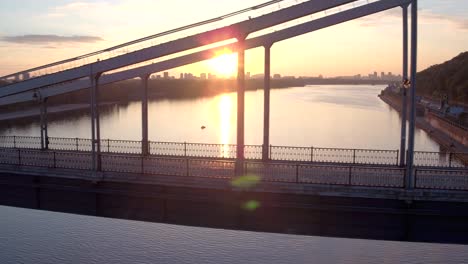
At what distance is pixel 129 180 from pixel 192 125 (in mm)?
46260

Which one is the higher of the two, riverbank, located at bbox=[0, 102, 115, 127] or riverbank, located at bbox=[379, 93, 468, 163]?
riverbank, located at bbox=[0, 102, 115, 127]

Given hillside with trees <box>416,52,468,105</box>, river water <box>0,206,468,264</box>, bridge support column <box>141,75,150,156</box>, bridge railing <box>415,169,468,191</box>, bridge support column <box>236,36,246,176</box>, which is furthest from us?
hillside with trees <box>416,52,468,105</box>

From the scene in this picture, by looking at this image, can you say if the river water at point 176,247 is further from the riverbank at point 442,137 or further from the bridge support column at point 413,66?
the riverbank at point 442,137

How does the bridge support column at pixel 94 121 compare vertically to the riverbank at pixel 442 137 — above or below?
above

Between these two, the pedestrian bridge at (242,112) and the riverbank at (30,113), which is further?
the riverbank at (30,113)

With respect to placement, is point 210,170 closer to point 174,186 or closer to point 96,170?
point 174,186

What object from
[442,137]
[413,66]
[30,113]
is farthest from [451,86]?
[30,113]

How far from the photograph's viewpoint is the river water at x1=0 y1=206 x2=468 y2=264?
20250 millimetres

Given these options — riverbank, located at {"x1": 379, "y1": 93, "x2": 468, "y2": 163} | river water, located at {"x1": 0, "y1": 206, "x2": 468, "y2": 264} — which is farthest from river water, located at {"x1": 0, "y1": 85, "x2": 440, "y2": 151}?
river water, located at {"x1": 0, "y1": 206, "x2": 468, "y2": 264}

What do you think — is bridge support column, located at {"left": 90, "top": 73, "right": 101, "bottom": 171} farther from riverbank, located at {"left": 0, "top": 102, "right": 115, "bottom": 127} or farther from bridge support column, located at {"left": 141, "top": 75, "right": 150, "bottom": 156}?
riverbank, located at {"left": 0, "top": 102, "right": 115, "bottom": 127}

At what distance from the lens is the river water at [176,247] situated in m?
20.2

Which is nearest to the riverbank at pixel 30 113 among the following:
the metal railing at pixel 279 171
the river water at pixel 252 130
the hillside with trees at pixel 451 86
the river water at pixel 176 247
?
the river water at pixel 252 130

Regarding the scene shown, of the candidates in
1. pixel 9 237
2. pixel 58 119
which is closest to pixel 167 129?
pixel 58 119

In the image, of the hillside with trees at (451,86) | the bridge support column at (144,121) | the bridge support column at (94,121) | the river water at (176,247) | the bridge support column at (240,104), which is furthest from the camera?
the hillside with trees at (451,86)
